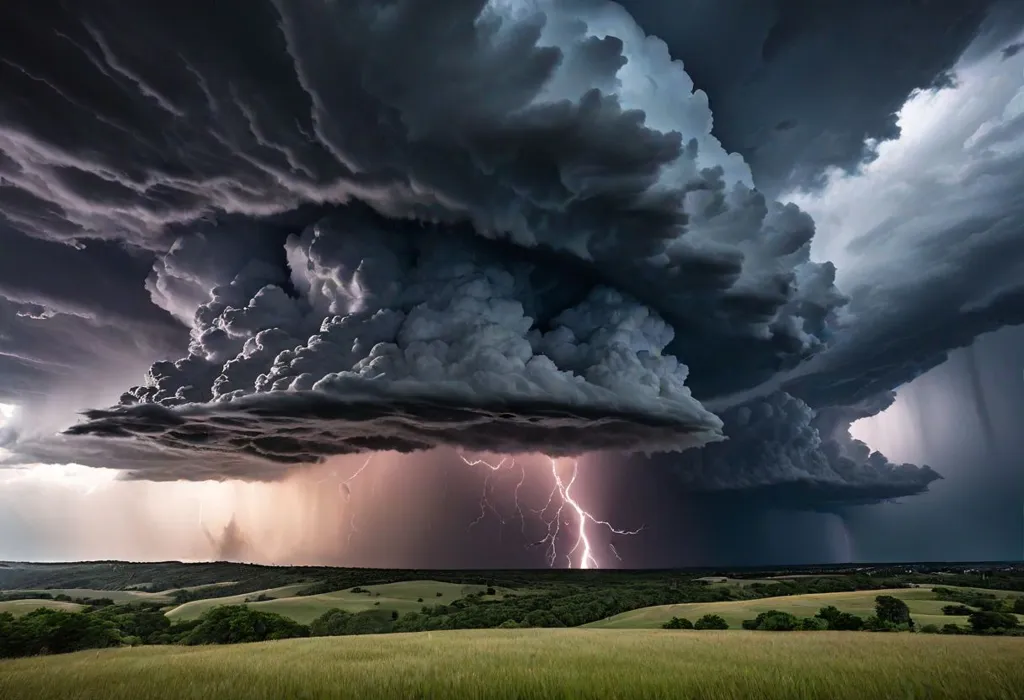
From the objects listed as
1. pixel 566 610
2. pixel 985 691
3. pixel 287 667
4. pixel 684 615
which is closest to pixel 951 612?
pixel 684 615

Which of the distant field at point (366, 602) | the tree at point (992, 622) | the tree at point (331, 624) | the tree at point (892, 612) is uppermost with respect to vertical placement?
the tree at point (992, 622)

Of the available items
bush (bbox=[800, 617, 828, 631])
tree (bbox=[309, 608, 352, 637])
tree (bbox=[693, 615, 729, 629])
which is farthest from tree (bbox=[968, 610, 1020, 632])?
tree (bbox=[309, 608, 352, 637])

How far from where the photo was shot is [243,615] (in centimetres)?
7894

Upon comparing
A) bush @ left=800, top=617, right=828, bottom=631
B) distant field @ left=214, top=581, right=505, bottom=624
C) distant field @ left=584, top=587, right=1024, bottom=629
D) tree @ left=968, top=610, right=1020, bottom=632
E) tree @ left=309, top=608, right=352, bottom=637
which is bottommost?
distant field @ left=214, top=581, right=505, bottom=624

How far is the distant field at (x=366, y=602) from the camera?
13425 centimetres

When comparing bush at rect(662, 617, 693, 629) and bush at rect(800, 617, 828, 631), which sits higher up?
bush at rect(800, 617, 828, 631)

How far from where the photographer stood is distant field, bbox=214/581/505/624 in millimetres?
134250

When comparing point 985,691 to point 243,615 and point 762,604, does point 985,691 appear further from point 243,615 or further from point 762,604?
point 243,615

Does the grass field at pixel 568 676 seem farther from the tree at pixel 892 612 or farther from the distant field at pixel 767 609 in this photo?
the distant field at pixel 767 609

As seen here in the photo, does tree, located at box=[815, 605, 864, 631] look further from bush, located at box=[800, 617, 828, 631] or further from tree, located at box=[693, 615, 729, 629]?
tree, located at box=[693, 615, 729, 629]

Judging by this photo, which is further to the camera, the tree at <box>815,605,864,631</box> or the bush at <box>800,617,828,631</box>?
the tree at <box>815,605,864,631</box>

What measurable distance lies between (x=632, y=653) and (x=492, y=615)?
8905 cm

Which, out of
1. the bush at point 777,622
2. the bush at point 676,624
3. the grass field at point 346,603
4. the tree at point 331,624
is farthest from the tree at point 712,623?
the grass field at point 346,603

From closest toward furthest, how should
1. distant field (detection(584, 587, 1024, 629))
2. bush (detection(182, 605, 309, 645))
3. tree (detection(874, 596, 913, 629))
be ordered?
tree (detection(874, 596, 913, 629)), distant field (detection(584, 587, 1024, 629)), bush (detection(182, 605, 309, 645))
